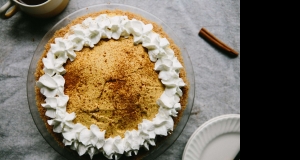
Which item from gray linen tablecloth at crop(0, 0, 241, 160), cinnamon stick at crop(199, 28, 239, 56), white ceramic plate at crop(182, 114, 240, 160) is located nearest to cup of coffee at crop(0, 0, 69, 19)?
gray linen tablecloth at crop(0, 0, 241, 160)

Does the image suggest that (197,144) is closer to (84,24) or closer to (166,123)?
(166,123)

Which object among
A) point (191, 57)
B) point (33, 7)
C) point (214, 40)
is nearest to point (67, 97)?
point (33, 7)

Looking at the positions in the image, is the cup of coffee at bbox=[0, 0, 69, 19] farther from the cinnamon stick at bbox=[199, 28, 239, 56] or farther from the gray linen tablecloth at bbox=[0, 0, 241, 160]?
the cinnamon stick at bbox=[199, 28, 239, 56]

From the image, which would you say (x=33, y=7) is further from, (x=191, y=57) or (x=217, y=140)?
(x=217, y=140)

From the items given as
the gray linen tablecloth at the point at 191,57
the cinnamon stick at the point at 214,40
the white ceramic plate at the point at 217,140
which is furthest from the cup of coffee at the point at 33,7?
the white ceramic plate at the point at 217,140

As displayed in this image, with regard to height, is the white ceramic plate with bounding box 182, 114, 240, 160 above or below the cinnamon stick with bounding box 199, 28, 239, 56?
below
